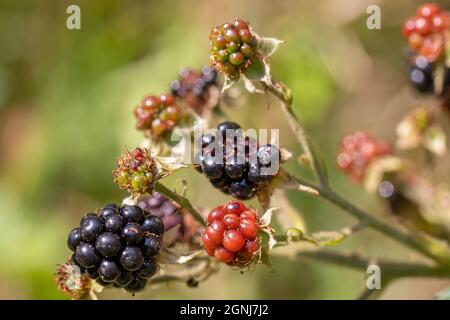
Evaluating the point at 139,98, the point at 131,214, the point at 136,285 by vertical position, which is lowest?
the point at 136,285

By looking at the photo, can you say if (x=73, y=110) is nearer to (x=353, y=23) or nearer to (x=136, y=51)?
(x=136, y=51)

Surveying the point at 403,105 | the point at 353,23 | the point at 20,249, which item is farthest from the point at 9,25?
the point at 403,105

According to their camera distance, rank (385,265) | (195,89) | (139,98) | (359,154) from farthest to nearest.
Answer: (139,98)
(359,154)
(195,89)
(385,265)

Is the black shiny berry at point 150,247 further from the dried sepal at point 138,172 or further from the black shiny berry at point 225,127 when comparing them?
the black shiny berry at point 225,127

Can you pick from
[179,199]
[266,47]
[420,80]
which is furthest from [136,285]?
[420,80]

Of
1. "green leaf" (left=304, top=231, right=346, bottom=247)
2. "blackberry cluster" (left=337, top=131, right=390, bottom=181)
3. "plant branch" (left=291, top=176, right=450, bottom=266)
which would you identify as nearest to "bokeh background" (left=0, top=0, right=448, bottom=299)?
"blackberry cluster" (left=337, top=131, right=390, bottom=181)

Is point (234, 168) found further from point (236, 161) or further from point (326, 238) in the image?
point (326, 238)

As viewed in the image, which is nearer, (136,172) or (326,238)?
(136,172)
